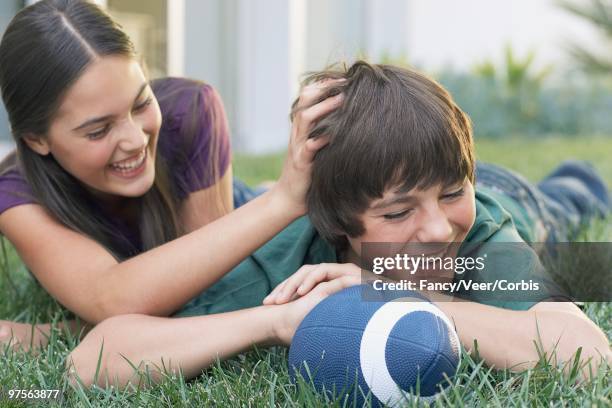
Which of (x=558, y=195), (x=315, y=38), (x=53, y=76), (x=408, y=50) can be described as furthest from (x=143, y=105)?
(x=408, y=50)

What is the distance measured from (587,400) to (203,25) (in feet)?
27.8

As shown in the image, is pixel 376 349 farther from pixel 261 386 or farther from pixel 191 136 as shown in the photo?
pixel 191 136

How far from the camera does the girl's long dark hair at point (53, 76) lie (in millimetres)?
2422

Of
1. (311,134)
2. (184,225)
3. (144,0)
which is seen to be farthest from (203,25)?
(311,134)

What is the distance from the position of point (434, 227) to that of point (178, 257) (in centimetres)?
70

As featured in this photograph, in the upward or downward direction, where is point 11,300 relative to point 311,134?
downward

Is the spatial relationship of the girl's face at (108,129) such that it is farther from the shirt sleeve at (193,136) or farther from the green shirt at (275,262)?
the green shirt at (275,262)

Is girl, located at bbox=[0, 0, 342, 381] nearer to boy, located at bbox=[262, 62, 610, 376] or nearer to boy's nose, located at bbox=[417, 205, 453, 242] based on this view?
boy, located at bbox=[262, 62, 610, 376]

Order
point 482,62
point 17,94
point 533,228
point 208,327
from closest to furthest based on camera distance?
point 208,327
point 17,94
point 533,228
point 482,62

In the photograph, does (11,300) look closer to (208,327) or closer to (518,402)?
(208,327)

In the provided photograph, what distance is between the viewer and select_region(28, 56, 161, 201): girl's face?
2406 millimetres

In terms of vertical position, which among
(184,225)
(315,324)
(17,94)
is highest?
(17,94)

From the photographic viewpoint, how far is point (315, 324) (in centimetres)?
178

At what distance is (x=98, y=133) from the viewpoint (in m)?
2.45
